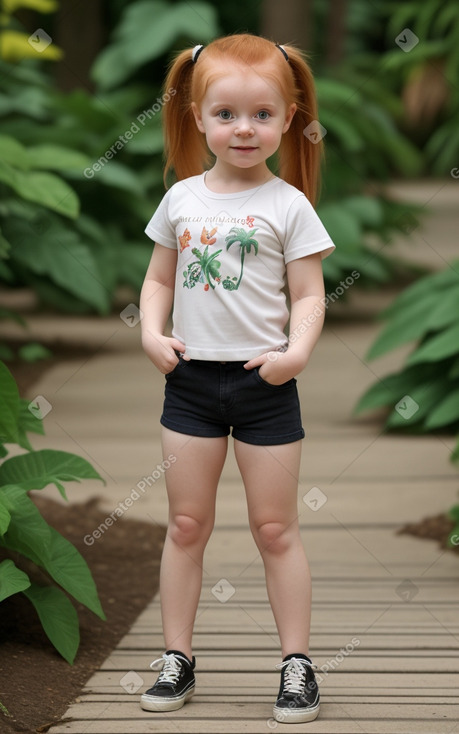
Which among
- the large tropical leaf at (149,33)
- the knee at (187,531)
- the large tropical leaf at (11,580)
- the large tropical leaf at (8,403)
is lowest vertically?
the large tropical leaf at (11,580)

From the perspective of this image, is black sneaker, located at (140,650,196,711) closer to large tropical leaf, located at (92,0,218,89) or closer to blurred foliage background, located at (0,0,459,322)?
blurred foliage background, located at (0,0,459,322)

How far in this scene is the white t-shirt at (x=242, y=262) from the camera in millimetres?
2686

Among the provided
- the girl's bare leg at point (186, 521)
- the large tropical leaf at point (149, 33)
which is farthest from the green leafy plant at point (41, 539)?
the large tropical leaf at point (149, 33)

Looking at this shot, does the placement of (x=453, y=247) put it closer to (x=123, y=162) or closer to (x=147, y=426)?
(x=123, y=162)

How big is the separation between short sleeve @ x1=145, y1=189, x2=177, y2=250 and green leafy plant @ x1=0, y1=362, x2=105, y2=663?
529 millimetres

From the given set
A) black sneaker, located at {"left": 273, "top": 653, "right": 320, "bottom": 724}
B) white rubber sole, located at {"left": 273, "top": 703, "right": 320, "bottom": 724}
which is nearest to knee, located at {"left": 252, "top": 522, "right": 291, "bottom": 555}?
black sneaker, located at {"left": 273, "top": 653, "right": 320, "bottom": 724}

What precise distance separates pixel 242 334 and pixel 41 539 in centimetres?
77

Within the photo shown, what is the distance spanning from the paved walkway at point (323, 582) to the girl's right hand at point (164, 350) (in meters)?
0.81

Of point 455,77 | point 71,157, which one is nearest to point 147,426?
point 71,157

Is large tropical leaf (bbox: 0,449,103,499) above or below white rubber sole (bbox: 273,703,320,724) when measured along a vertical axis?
above

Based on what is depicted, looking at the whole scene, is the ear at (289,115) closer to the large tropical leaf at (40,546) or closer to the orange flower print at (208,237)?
the orange flower print at (208,237)

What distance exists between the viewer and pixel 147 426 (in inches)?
264

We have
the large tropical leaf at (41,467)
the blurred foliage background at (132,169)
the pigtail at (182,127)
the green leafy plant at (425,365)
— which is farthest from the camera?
the blurred foliage background at (132,169)

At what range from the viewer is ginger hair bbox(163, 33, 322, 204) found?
8.81 ft
